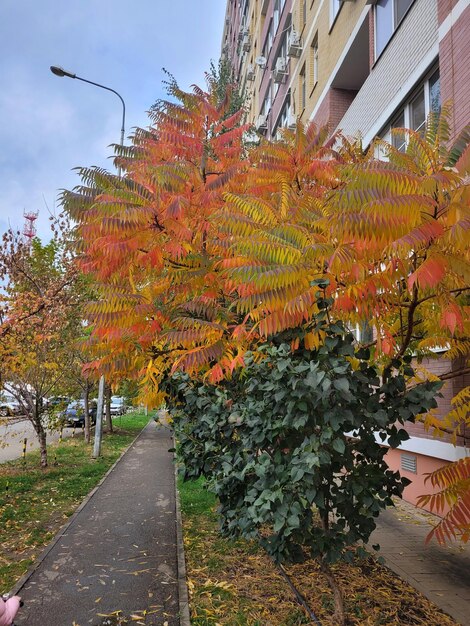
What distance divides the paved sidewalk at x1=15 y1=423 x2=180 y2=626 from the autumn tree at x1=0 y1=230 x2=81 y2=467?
3731mm

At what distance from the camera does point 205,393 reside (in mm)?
5965

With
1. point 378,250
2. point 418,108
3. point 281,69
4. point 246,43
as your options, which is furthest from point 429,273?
point 246,43

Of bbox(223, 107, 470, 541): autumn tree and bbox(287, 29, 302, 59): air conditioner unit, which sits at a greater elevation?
bbox(287, 29, 302, 59): air conditioner unit

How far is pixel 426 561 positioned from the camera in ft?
20.0

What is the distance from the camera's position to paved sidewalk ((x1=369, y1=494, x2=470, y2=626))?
4.95 meters

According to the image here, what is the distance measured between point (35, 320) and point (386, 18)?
33.9 ft

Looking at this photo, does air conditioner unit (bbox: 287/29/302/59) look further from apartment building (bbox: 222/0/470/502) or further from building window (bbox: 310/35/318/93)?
building window (bbox: 310/35/318/93)

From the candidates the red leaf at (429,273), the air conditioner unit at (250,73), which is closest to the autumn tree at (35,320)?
the red leaf at (429,273)

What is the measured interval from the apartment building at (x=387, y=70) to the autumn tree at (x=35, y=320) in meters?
7.50

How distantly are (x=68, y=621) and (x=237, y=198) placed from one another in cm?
426

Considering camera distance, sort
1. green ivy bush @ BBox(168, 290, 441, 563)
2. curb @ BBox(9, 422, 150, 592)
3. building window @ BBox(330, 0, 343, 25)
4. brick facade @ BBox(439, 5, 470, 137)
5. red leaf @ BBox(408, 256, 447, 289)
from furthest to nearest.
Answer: building window @ BBox(330, 0, 343, 25), brick facade @ BBox(439, 5, 470, 137), curb @ BBox(9, 422, 150, 592), green ivy bush @ BBox(168, 290, 441, 563), red leaf @ BBox(408, 256, 447, 289)

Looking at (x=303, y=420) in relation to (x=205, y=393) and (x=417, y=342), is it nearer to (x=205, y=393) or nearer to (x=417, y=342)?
(x=417, y=342)

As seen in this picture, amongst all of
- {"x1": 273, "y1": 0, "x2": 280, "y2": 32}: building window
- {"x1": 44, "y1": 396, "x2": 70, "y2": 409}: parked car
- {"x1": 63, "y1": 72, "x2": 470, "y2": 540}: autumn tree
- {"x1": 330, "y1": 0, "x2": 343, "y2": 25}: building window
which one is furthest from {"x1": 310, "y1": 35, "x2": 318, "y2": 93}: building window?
{"x1": 44, "y1": 396, "x2": 70, "y2": 409}: parked car

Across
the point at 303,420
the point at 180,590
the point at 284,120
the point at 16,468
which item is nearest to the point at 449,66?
the point at 303,420
